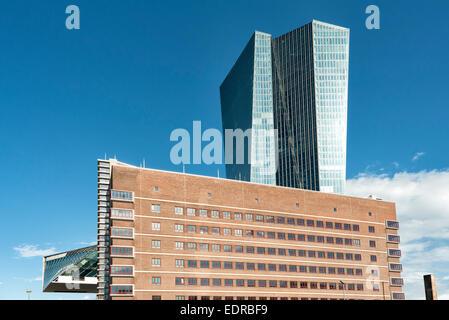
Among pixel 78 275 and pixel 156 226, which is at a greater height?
pixel 156 226

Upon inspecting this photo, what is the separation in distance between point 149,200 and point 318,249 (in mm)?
44442

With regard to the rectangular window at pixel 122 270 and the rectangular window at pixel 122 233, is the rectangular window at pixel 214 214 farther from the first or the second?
the rectangular window at pixel 122 270

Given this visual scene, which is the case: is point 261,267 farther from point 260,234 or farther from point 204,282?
point 204,282

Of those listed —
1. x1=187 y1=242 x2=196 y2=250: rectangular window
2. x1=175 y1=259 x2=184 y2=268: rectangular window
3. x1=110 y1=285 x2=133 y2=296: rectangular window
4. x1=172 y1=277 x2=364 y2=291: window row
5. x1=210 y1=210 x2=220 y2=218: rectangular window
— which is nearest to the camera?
x1=110 y1=285 x2=133 y2=296: rectangular window

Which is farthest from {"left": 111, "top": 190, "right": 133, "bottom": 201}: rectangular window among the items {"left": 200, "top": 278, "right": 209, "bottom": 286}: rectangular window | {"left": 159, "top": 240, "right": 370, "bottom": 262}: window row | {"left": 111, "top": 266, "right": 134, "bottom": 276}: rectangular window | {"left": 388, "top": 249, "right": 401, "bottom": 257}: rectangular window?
{"left": 388, "top": 249, "right": 401, "bottom": 257}: rectangular window

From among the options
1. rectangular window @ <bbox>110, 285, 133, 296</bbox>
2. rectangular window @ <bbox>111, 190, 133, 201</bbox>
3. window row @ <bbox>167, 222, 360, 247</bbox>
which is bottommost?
rectangular window @ <bbox>110, 285, 133, 296</bbox>

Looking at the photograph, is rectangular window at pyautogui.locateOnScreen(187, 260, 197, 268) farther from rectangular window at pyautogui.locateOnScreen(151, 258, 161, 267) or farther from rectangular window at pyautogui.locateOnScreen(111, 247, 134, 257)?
rectangular window at pyautogui.locateOnScreen(111, 247, 134, 257)

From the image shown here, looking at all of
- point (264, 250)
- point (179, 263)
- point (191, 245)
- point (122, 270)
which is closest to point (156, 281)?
point (179, 263)

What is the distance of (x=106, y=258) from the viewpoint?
353ft

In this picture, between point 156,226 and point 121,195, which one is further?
point 156,226
